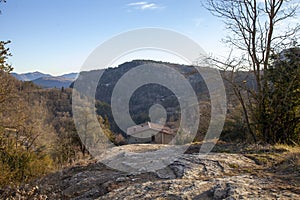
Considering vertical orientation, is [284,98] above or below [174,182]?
above

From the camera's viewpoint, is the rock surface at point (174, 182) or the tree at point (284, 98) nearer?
the rock surface at point (174, 182)

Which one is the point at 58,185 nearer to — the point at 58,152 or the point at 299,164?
the point at 299,164

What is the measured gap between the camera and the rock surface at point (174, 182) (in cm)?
337

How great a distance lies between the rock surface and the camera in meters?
3.37

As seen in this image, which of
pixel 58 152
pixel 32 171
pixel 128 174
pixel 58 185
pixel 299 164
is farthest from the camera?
pixel 58 152

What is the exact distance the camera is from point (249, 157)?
214 inches

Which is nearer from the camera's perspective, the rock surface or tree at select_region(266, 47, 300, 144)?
the rock surface

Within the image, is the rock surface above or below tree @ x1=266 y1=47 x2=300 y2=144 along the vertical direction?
below

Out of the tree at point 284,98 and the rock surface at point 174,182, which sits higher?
the tree at point 284,98

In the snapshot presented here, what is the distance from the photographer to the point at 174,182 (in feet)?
13.1

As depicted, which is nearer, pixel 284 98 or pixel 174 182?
pixel 174 182

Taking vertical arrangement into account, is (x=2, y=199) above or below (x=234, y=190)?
below

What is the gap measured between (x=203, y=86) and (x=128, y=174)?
5.37m

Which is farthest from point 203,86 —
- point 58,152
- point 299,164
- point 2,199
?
point 58,152
